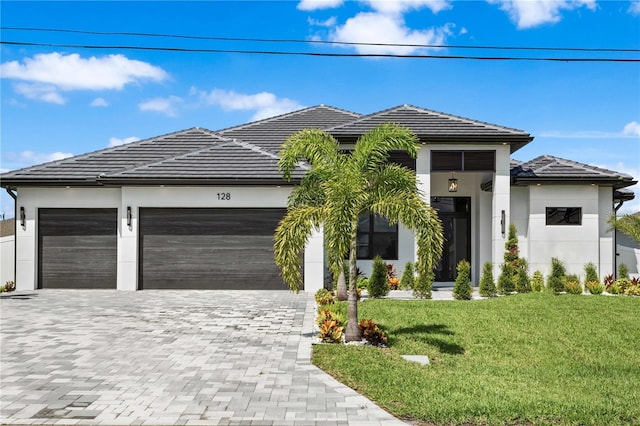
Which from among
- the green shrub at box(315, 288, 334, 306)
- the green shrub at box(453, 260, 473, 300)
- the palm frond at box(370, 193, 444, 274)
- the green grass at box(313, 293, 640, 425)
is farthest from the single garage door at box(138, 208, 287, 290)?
the palm frond at box(370, 193, 444, 274)

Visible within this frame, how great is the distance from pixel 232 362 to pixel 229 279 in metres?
9.35

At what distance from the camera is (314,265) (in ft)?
54.6

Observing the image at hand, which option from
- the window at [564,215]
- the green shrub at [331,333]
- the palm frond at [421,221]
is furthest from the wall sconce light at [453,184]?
the green shrub at [331,333]

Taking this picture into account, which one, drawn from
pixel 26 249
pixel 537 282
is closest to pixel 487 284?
pixel 537 282

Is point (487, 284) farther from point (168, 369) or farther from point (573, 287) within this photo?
point (168, 369)

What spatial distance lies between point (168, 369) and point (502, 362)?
573cm

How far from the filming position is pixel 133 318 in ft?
38.2

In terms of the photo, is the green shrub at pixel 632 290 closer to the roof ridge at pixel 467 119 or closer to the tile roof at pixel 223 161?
the tile roof at pixel 223 161

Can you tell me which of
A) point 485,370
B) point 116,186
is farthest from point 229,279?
point 485,370

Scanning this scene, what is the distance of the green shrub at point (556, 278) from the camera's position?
15.9 m

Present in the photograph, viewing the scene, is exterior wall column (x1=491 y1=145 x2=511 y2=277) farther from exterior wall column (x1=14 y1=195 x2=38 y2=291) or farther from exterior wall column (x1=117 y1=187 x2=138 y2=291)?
exterior wall column (x1=14 y1=195 x2=38 y2=291)

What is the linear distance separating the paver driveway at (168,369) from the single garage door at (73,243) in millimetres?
4222

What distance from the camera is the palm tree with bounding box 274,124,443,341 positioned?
8.72 meters

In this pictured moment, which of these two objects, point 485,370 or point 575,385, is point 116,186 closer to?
point 485,370
